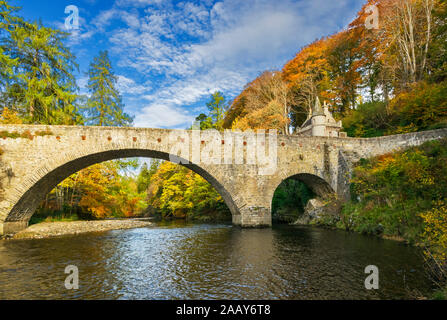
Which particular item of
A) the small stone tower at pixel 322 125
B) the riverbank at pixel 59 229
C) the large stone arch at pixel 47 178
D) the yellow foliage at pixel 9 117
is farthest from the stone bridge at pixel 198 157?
the small stone tower at pixel 322 125

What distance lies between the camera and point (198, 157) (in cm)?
1391

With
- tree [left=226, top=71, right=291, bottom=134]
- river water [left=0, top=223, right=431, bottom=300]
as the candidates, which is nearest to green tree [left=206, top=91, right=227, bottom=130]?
tree [left=226, top=71, right=291, bottom=134]

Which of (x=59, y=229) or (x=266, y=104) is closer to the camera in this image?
(x=59, y=229)

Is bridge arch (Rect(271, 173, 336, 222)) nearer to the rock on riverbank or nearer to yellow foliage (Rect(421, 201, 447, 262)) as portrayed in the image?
yellow foliage (Rect(421, 201, 447, 262))

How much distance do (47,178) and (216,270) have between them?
11.3 meters

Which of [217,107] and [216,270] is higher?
[217,107]

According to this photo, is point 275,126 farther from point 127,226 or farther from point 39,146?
point 39,146

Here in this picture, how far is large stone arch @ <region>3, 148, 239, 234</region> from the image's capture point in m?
11.8

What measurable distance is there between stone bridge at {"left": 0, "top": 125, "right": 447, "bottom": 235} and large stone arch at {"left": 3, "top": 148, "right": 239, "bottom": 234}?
4 cm

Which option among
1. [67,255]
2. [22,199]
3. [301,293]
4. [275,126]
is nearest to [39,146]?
[22,199]

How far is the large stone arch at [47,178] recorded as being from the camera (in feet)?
38.8

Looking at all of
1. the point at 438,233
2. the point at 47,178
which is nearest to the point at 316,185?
the point at 438,233

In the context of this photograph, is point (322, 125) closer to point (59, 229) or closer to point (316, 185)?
point (316, 185)

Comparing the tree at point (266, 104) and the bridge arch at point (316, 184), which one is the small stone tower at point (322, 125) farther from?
the bridge arch at point (316, 184)
